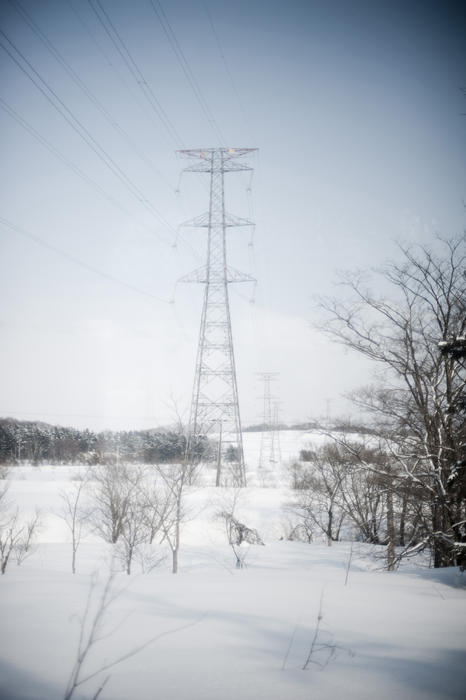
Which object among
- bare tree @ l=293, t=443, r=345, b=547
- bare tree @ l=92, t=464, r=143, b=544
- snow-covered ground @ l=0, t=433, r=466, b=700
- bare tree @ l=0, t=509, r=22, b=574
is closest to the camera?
snow-covered ground @ l=0, t=433, r=466, b=700

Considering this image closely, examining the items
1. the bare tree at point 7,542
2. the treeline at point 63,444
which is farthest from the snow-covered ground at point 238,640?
the treeline at point 63,444

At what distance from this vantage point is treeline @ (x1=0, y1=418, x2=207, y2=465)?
55291mm

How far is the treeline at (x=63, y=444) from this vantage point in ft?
181

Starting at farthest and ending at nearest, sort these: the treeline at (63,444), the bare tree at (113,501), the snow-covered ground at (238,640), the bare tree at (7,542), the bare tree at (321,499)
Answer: the treeline at (63,444), the bare tree at (321,499), the bare tree at (113,501), the bare tree at (7,542), the snow-covered ground at (238,640)

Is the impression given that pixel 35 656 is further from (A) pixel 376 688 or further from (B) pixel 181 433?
(B) pixel 181 433

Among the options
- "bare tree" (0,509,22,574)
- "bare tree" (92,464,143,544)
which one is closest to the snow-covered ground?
"bare tree" (0,509,22,574)

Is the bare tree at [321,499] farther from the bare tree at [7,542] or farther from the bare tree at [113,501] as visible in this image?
the bare tree at [7,542]

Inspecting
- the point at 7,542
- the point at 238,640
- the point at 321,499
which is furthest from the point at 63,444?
the point at 238,640

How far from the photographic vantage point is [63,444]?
64938 mm

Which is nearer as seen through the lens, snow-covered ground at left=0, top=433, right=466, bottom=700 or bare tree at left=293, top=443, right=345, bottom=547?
snow-covered ground at left=0, top=433, right=466, bottom=700

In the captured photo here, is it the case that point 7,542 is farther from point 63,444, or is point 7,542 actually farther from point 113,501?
point 63,444

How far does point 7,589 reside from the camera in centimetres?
358

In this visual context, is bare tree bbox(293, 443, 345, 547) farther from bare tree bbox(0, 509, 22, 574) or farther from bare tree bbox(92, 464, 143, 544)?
bare tree bbox(0, 509, 22, 574)

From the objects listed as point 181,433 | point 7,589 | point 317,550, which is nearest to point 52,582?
point 7,589
